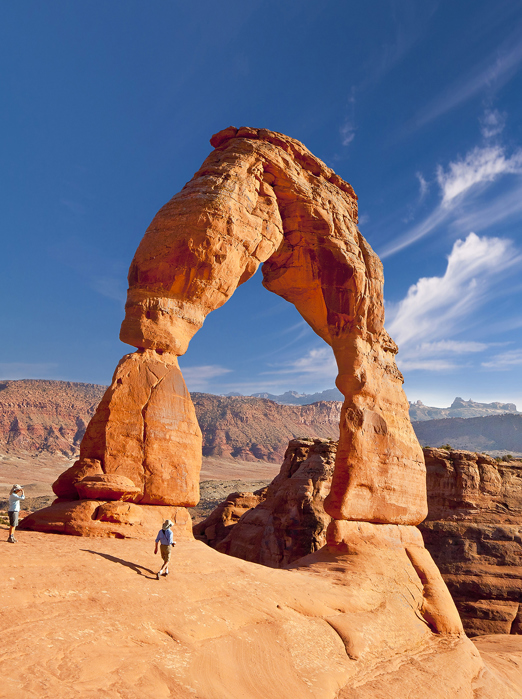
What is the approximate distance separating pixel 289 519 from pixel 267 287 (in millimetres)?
7752

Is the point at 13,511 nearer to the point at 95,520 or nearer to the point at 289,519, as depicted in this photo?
the point at 95,520

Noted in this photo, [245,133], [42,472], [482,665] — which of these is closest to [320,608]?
[482,665]

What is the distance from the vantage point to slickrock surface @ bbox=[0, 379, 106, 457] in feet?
243

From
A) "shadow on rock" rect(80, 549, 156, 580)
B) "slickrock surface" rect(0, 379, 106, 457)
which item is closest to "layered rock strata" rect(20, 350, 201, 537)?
"shadow on rock" rect(80, 549, 156, 580)

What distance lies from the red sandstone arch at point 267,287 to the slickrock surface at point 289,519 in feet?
17.2

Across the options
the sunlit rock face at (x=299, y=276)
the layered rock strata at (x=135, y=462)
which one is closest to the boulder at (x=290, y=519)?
the sunlit rock face at (x=299, y=276)

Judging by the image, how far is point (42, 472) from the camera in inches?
2399

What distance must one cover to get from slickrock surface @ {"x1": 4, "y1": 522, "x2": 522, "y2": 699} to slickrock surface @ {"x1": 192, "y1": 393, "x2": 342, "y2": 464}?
7651cm

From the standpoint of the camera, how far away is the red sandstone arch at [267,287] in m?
7.75

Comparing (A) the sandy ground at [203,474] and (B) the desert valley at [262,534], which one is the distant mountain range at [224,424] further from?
(B) the desert valley at [262,534]

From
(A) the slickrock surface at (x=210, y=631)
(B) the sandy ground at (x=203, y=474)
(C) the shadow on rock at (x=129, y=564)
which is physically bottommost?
(B) the sandy ground at (x=203, y=474)

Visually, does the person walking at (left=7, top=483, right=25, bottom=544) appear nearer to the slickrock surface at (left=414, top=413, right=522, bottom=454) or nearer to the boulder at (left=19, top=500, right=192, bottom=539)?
the boulder at (left=19, top=500, right=192, bottom=539)

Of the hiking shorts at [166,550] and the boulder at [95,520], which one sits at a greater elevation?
the boulder at [95,520]

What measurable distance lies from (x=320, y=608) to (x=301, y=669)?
A: 1.43 metres
